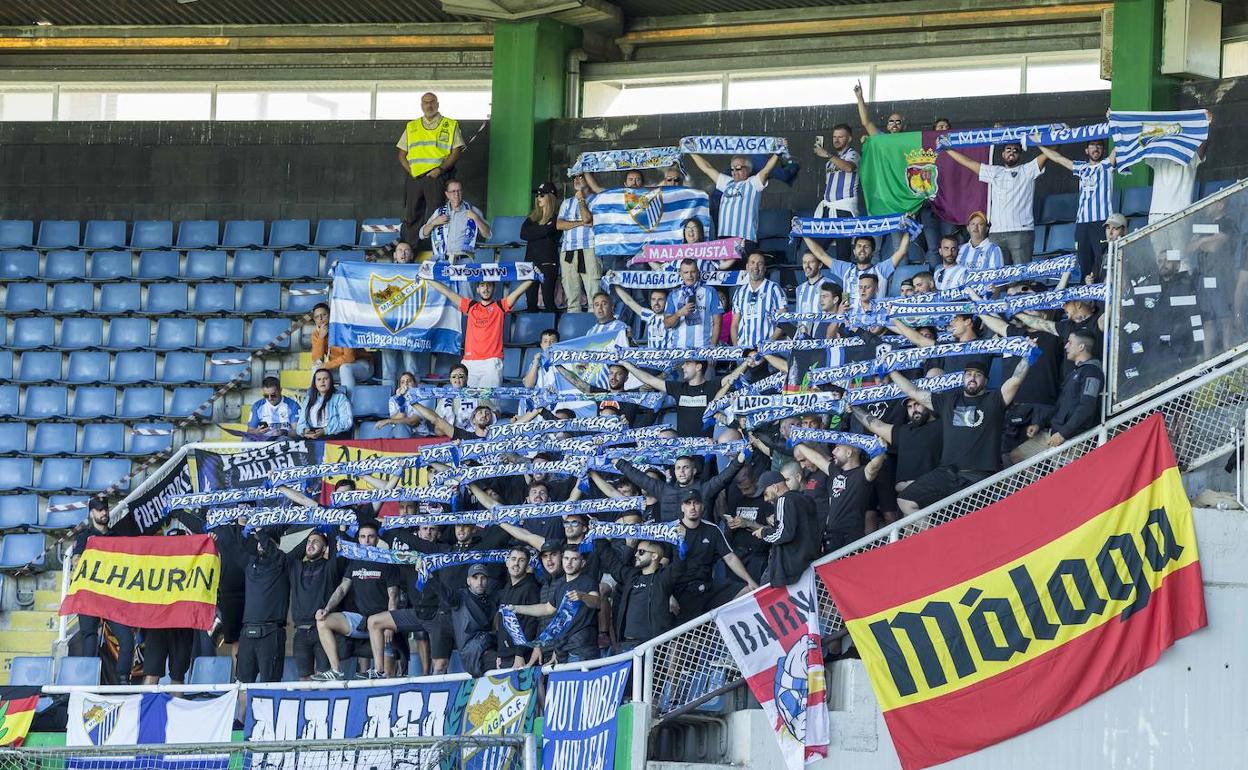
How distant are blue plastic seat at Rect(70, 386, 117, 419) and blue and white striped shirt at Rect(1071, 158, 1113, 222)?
9210 mm

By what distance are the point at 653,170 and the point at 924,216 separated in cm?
401

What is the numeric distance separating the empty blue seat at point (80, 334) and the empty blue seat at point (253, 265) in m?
1.45

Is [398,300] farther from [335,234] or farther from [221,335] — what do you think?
[335,234]

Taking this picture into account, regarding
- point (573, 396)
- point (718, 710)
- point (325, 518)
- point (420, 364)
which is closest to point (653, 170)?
point (420, 364)

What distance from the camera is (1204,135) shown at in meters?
14.0

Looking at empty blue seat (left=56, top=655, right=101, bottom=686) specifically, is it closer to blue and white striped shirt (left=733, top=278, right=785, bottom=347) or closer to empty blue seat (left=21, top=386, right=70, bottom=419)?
empty blue seat (left=21, top=386, right=70, bottom=419)

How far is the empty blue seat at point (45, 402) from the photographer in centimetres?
1861

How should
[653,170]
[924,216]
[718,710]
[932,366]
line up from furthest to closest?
[653,170], [924,216], [932,366], [718,710]

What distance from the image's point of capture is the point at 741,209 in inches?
661

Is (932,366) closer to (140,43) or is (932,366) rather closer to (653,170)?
(653,170)

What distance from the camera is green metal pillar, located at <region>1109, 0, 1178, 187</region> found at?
688 inches

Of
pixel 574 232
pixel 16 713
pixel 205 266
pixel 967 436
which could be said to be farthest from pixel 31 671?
pixel 967 436

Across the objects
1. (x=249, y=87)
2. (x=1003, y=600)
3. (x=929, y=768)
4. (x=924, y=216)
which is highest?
(x=249, y=87)

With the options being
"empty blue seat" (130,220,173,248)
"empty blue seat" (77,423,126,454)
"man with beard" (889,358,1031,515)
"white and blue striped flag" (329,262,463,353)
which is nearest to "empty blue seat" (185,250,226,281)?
"empty blue seat" (130,220,173,248)
